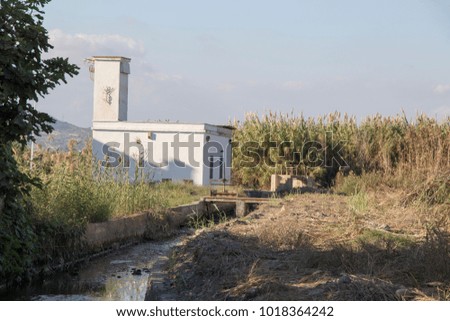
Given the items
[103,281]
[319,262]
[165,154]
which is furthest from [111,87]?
[319,262]

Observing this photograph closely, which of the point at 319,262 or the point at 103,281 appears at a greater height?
the point at 319,262

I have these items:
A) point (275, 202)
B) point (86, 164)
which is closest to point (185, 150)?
point (275, 202)

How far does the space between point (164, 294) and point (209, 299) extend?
874 millimetres

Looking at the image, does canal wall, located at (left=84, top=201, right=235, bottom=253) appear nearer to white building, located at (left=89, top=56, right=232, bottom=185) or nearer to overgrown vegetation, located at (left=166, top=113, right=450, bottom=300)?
overgrown vegetation, located at (left=166, top=113, right=450, bottom=300)

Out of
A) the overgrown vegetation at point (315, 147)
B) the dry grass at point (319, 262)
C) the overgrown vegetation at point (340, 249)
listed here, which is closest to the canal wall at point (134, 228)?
the overgrown vegetation at point (340, 249)

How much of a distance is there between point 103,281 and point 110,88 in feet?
68.8

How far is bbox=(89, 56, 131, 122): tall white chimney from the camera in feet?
98.6

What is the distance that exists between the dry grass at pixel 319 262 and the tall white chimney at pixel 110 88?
1975 cm

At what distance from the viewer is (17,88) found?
8.23m

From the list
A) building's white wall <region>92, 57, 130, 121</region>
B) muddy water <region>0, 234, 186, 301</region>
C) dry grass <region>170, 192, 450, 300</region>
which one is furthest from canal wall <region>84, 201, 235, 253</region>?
building's white wall <region>92, 57, 130, 121</region>

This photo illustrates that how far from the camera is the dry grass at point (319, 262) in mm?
6637

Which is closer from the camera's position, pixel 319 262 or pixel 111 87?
pixel 319 262

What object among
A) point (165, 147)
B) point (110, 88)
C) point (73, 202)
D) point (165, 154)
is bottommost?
point (73, 202)

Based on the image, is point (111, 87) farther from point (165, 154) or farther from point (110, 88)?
point (165, 154)
